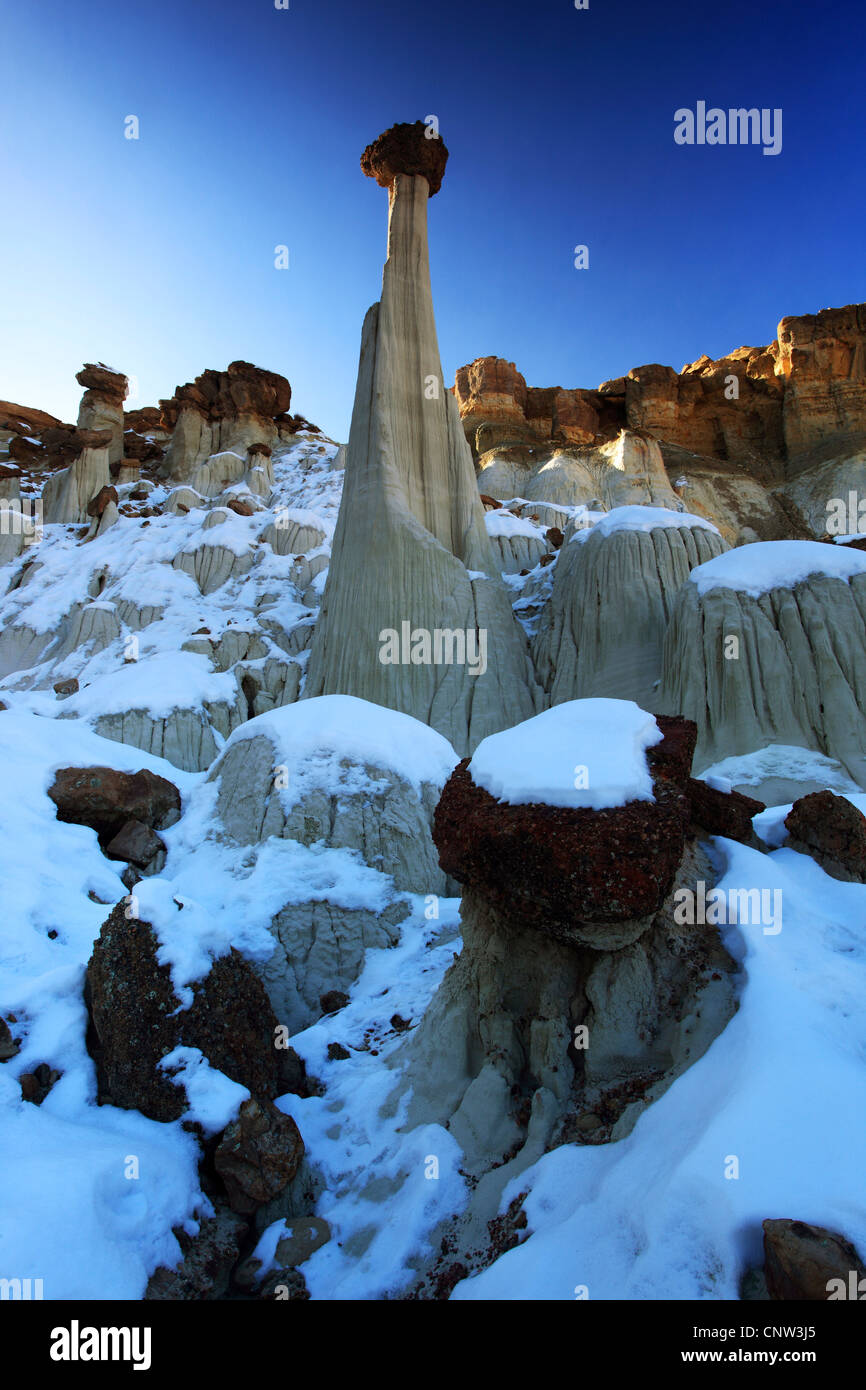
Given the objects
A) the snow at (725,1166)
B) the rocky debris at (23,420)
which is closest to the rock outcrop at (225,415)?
the rocky debris at (23,420)

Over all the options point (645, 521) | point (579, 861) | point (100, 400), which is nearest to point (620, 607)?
point (645, 521)

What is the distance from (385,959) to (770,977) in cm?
435

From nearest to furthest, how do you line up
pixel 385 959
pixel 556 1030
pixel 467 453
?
pixel 556 1030 → pixel 385 959 → pixel 467 453

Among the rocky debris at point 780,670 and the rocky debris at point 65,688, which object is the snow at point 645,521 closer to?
the rocky debris at point 780,670

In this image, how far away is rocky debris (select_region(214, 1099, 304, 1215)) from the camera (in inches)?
146

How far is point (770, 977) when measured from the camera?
3250 millimetres

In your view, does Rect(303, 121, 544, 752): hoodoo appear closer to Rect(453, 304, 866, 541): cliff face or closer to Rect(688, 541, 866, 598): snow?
Rect(688, 541, 866, 598): snow

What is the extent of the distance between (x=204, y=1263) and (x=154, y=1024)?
125 centimetres

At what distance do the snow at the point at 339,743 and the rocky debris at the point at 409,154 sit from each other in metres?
21.1

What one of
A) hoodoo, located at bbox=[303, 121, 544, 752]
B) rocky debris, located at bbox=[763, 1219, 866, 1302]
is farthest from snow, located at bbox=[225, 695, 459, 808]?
hoodoo, located at bbox=[303, 121, 544, 752]

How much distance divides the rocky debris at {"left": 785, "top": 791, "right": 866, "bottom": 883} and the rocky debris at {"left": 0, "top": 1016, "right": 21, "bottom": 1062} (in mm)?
5193

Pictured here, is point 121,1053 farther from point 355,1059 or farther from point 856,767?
point 856,767

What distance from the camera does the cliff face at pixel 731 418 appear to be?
113ft
